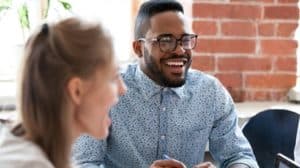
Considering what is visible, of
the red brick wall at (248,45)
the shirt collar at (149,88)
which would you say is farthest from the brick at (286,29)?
the shirt collar at (149,88)

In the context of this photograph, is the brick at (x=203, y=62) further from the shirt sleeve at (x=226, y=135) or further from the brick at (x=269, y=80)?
the shirt sleeve at (x=226, y=135)

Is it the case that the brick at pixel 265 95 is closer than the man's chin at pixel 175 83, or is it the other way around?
the man's chin at pixel 175 83

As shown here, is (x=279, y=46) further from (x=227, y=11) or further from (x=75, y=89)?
(x=75, y=89)

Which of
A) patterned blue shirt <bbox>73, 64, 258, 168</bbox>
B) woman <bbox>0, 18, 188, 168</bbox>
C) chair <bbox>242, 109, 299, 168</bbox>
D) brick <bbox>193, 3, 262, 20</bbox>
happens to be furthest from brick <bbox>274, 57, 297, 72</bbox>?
woman <bbox>0, 18, 188, 168</bbox>

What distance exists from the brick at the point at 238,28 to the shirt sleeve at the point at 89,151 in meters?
0.94

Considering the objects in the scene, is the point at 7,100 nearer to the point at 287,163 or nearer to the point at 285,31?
the point at 285,31

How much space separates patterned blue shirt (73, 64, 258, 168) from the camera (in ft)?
5.66

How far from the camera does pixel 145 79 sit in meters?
1.79

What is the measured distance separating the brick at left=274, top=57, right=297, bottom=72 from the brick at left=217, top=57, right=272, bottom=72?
1.4 inches

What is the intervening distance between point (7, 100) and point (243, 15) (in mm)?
1162

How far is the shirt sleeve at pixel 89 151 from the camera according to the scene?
1.67 metres

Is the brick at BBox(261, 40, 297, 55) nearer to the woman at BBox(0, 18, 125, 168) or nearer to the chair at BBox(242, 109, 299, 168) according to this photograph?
the chair at BBox(242, 109, 299, 168)

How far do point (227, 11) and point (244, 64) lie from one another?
0.85ft

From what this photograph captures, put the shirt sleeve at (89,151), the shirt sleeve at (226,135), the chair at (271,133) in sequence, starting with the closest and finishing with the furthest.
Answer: the shirt sleeve at (89,151), the shirt sleeve at (226,135), the chair at (271,133)
